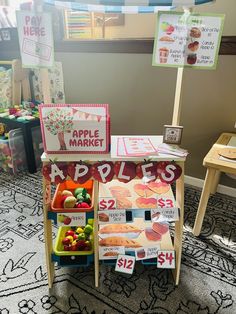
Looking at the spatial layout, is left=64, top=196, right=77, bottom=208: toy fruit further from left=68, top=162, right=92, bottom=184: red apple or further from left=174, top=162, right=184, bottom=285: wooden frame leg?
left=174, top=162, right=184, bottom=285: wooden frame leg

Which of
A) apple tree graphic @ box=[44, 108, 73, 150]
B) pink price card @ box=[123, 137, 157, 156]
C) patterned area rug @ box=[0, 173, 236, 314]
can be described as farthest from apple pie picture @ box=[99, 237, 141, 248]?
apple tree graphic @ box=[44, 108, 73, 150]

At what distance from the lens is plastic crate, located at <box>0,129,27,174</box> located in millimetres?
2112

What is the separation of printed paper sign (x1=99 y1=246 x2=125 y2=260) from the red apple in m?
0.39

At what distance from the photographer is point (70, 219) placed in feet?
3.58

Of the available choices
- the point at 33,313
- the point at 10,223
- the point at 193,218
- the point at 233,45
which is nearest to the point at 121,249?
the point at 33,313

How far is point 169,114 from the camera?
6.42 ft

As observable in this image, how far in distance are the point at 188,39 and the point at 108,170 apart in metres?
0.57

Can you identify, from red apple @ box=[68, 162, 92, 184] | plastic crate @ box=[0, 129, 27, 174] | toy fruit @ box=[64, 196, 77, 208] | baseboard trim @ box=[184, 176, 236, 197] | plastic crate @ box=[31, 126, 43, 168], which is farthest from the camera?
plastic crate @ box=[31, 126, 43, 168]

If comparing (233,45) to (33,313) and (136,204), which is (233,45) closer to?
(136,204)

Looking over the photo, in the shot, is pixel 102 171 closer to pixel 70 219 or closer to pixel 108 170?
pixel 108 170

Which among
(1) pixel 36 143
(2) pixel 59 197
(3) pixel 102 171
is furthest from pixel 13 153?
(3) pixel 102 171

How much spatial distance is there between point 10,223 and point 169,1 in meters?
1.49

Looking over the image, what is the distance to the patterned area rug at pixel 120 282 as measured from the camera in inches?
44.8

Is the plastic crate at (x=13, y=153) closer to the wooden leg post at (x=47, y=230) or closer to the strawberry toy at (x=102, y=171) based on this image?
the wooden leg post at (x=47, y=230)
